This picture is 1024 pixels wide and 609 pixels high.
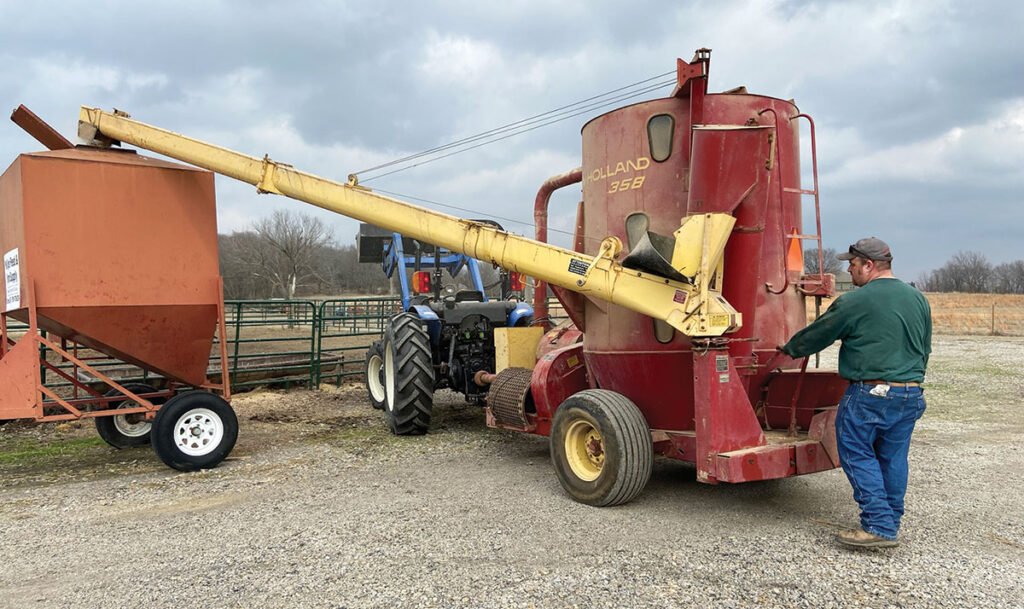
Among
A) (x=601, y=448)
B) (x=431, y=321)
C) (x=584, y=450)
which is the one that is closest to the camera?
(x=601, y=448)

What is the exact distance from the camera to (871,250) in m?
4.23

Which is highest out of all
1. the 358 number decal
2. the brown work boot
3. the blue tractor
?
the 358 number decal

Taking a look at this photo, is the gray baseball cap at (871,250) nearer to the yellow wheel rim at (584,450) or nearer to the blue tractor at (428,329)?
the yellow wheel rim at (584,450)

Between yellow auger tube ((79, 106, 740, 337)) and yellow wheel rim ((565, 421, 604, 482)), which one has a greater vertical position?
yellow auger tube ((79, 106, 740, 337))

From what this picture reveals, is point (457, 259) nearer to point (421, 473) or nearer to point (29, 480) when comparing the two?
point (421, 473)

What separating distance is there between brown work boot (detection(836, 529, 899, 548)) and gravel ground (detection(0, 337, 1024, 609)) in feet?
0.21

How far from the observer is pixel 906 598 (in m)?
3.34

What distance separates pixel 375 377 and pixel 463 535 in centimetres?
589

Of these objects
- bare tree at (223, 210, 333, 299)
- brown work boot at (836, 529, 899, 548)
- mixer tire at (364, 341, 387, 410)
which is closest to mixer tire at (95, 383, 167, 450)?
mixer tire at (364, 341, 387, 410)

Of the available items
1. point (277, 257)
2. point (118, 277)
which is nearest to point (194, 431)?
point (118, 277)

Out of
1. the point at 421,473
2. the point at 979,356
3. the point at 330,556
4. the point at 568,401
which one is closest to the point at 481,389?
the point at 421,473

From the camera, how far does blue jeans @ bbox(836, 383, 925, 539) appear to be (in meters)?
3.97

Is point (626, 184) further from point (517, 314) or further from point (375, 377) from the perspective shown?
point (375, 377)

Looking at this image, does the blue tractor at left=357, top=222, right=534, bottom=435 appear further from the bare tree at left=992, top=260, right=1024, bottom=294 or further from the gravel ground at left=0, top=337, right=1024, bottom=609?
the bare tree at left=992, top=260, right=1024, bottom=294
